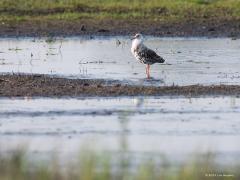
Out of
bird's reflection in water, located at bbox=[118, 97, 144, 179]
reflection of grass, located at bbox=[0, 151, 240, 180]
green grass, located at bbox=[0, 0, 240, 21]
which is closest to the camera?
reflection of grass, located at bbox=[0, 151, 240, 180]

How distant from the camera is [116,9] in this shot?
99.1ft

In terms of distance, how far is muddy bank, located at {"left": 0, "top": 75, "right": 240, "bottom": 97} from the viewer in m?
16.7

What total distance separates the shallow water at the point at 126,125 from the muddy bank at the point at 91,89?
0.43 m

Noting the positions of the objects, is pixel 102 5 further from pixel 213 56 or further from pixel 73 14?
pixel 213 56

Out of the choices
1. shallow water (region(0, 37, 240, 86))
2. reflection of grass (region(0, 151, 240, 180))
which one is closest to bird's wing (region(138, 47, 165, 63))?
shallow water (region(0, 37, 240, 86))

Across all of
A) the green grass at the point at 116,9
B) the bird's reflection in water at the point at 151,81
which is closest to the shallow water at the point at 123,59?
the bird's reflection in water at the point at 151,81

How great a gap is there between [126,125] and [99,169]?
3.97 metres

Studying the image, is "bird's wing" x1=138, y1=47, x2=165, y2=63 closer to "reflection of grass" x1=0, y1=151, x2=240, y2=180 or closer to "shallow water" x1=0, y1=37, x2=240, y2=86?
"shallow water" x1=0, y1=37, x2=240, y2=86

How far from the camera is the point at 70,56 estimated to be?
22.4 m

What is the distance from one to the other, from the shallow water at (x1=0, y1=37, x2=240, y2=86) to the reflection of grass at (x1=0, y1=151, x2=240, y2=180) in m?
7.70

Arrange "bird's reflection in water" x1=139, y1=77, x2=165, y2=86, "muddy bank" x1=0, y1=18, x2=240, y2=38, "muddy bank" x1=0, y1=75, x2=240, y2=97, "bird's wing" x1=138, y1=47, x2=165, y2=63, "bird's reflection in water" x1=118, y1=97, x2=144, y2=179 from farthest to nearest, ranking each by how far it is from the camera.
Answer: "muddy bank" x1=0, y1=18, x2=240, y2=38 → "bird's wing" x1=138, y1=47, x2=165, y2=63 → "bird's reflection in water" x1=139, y1=77, x2=165, y2=86 → "muddy bank" x1=0, y1=75, x2=240, y2=97 → "bird's reflection in water" x1=118, y1=97, x2=144, y2=179

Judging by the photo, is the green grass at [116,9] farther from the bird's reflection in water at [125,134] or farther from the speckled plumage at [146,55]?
the bird's reflection in water at [125,134]

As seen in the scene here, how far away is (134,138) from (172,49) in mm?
10954

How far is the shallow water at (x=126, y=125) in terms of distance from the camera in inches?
481
